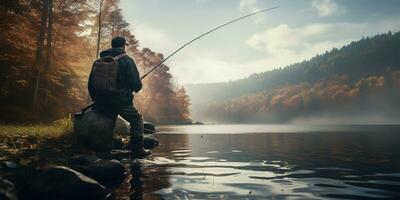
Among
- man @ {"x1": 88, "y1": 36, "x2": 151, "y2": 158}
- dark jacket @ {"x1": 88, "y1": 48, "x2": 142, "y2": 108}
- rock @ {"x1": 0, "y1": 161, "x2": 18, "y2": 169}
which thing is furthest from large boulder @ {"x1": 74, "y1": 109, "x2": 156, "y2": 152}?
rock @ {"x1": 0, "y1": 161, "x2": 18, "y2": 169}

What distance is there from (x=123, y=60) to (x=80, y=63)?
2037 centimetres

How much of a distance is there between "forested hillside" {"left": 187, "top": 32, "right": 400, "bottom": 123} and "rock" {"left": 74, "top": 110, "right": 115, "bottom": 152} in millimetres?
129532

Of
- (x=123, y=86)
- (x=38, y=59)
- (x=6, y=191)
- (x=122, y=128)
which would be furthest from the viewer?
(x=38, y=59)

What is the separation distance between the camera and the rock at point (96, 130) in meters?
→ 9.11

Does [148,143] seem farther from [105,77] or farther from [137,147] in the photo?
[105,77]

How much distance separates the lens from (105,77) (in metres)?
8.52

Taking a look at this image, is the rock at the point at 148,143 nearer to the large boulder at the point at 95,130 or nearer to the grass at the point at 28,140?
the grass at the point at 28,140

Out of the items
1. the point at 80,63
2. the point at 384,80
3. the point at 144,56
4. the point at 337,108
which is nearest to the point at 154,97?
the point at 144,56

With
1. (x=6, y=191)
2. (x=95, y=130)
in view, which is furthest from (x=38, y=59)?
(x=6, y=191)

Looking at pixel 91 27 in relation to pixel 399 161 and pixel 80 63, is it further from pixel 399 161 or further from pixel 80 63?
pixel 399 161

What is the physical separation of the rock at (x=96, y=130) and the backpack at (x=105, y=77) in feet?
2.68

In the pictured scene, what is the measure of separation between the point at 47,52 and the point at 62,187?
19.5 m

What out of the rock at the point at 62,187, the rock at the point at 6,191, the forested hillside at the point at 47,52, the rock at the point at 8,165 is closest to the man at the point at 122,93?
the rock at the point at 8,165

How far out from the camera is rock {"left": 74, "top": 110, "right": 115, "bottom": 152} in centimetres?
911
